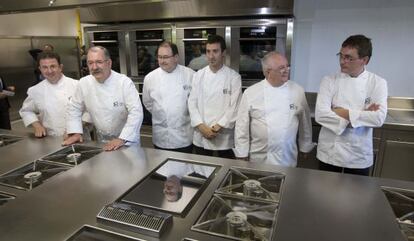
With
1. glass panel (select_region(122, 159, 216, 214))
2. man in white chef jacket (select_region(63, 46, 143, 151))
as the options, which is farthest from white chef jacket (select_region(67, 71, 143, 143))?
glass panel (select_region(122, 159, 216, 214))

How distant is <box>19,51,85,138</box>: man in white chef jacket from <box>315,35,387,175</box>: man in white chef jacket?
1.65 meters

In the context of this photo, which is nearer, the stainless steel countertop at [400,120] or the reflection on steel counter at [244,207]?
the reflection on steel counter at [244,207]

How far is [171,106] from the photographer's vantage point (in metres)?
2.11

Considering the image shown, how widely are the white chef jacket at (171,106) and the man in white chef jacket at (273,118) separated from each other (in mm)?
550

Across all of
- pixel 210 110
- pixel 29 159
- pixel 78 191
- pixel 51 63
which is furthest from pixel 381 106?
pixel 51 63

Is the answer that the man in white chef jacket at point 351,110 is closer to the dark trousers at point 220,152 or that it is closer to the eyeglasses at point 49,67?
the dark trousers at point 220,152

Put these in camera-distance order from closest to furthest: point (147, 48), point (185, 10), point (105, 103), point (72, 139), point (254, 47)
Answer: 1. point (72, 139)
2. point (105, 103)
3. point (254, 47)
4. point (185, 10)
5. point (147, 48)

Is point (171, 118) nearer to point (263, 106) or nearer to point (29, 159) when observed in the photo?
point (263, 106)

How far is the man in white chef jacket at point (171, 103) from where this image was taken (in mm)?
2109

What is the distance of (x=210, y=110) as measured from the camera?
2.03 meters

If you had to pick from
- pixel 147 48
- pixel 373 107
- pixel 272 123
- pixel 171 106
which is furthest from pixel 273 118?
pixel 147 48

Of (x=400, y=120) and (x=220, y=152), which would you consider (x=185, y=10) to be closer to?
(x=220, y=152)

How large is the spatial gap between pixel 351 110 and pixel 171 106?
45.9 inches

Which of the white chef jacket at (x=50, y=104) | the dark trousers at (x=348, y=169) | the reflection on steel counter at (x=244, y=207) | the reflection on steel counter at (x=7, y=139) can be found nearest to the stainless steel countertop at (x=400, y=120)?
the dark trousers at (x=348, y=169)
